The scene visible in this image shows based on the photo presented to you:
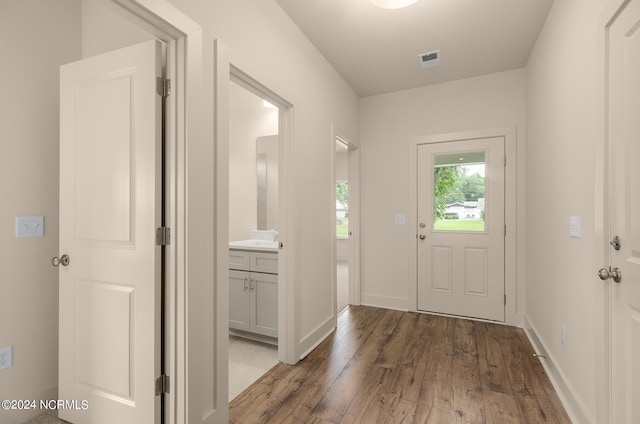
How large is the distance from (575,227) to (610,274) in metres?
0.51

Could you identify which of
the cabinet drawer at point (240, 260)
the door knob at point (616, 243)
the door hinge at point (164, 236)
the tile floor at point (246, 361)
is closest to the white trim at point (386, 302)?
the tile floor at point (246, 361)

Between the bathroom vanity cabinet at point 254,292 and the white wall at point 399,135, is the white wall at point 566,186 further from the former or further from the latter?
the bathroom vanity cabinet at point 254,292

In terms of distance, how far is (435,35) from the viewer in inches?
107

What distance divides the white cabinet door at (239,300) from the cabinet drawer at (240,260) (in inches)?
1.9

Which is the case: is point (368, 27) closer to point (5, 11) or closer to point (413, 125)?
point (413, 125)

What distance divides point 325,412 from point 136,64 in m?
2.22

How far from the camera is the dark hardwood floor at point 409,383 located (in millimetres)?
1842

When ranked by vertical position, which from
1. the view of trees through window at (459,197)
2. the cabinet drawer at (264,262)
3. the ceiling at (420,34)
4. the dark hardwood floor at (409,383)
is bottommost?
the dark hardwood floor at (409,383)

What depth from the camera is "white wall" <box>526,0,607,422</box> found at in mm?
1642

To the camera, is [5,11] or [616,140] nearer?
[616,140]

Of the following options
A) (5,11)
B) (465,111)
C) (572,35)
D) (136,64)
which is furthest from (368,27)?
(5,11)

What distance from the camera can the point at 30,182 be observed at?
189cm

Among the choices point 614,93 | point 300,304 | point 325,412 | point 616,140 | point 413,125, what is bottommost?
point 325,412

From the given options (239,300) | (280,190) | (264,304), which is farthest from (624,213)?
(239,300)
